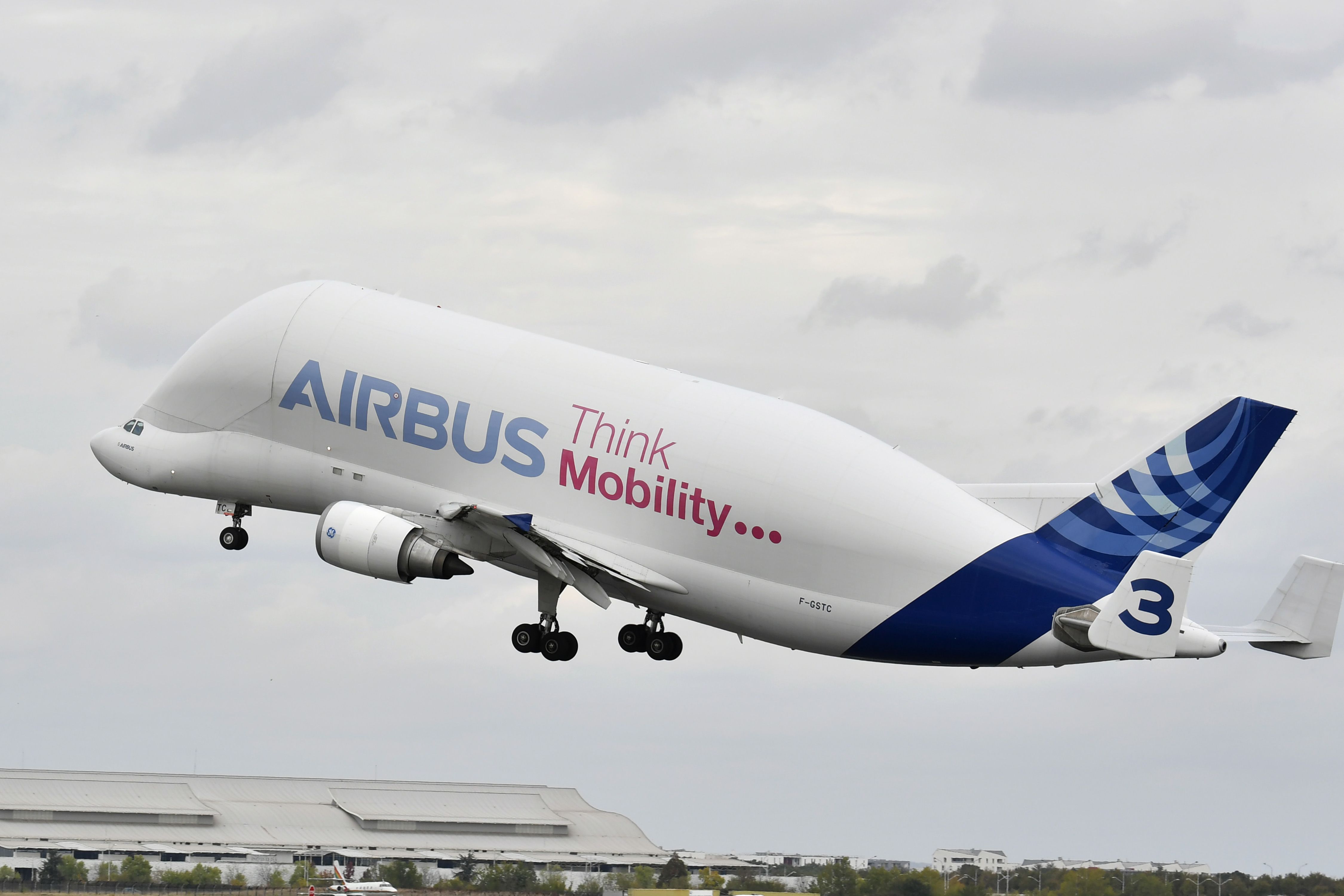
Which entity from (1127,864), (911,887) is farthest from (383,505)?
(1127,864)

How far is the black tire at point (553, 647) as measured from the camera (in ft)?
188

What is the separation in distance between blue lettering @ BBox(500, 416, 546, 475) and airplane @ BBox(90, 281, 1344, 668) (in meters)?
0.06

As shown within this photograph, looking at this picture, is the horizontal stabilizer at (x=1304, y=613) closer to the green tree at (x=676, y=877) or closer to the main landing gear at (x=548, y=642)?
the main landing gear at (x=548, y=642)

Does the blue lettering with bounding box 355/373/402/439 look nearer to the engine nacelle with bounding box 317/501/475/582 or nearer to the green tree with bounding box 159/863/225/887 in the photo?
the engine nacelle with bounding box 317/501/475/582

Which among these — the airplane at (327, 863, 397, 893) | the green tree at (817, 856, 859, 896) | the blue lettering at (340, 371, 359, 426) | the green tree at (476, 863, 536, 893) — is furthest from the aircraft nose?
the green tree at (476, 863, 536, 893)

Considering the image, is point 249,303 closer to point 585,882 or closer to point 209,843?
point 585,882

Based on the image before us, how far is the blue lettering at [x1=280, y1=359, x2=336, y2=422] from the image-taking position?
5853 cm

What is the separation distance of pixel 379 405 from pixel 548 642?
9.52 meters

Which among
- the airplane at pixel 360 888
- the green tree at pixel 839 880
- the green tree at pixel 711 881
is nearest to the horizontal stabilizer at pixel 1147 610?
the green tree at pixel 839 880

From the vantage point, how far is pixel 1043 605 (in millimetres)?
49781

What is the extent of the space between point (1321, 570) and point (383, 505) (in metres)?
29.0

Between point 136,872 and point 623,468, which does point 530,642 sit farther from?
point 136,872

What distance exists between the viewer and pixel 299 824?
16075cm

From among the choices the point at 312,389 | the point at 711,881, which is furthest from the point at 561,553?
the point at 711,881
